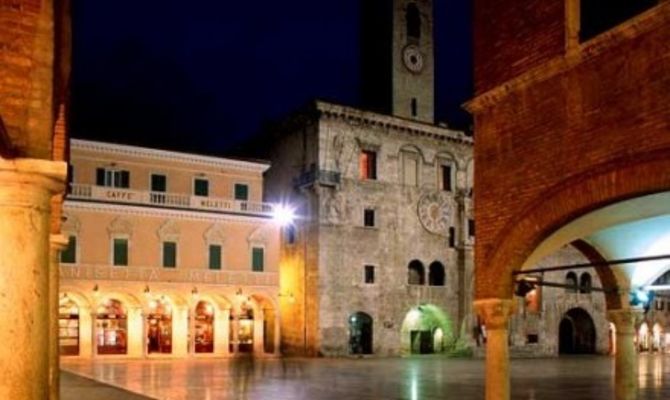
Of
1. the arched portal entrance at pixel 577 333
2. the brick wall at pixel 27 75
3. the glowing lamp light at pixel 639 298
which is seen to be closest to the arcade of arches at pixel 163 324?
the arched portal entrance at pixel 577 333

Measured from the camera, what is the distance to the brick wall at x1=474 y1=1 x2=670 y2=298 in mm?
9469

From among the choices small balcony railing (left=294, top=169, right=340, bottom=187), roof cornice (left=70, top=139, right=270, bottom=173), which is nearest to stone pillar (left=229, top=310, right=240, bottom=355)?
roof cornice (left=70, top=139, right=270, bottom=173)

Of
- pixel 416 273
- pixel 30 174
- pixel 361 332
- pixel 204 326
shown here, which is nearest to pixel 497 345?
pixel 30 174

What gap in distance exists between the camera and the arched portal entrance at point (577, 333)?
5390cm

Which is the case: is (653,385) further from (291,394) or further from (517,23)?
(517,23)

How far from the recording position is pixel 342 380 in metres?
26.6

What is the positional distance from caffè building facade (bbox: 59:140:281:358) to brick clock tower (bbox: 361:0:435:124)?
9.75m

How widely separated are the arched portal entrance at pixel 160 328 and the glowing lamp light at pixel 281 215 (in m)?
7.06

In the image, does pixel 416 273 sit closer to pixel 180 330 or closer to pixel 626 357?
pixel 180 330

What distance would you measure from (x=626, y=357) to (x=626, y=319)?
0.76 m

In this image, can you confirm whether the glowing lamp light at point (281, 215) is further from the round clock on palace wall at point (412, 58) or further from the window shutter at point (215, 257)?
the round clock on palace wall at point (412, 58)

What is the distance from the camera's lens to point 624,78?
9.92 meters

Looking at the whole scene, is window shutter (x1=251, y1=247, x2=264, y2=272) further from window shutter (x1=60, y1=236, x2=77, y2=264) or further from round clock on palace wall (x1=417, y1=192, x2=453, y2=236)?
round clock on palace wall (x1=417, y1=192, x2=453, y2=236)

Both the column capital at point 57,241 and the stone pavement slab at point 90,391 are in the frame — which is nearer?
the column capital at point 57,241
